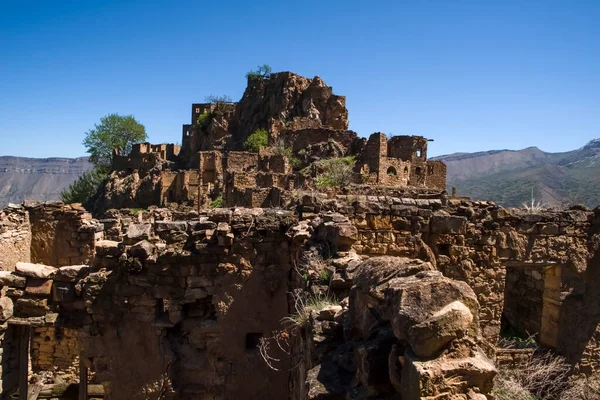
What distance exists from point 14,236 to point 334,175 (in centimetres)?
1303

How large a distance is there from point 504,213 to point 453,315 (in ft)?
20.0

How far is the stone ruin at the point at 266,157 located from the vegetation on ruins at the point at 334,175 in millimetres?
516

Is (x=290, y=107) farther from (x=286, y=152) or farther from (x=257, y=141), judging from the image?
(x=286, y=152)

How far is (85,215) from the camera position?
37.3 feet

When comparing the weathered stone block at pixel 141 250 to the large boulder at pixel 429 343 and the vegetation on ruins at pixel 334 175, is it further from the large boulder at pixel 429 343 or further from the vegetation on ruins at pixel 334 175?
the vegetation on ruins at pixel 334 175

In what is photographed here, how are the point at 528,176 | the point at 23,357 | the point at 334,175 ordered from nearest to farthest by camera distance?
the point at 23,357 < the point at 334,175 < the point at 528,176

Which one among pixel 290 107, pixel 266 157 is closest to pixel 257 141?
pixel 290 107

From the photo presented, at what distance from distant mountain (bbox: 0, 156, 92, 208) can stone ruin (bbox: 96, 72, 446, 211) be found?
10053cm

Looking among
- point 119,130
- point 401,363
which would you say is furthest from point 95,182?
point 401,363

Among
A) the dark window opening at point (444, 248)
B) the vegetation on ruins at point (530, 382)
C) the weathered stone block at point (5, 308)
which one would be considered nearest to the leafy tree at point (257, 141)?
the dark window opening at point (444, 248)

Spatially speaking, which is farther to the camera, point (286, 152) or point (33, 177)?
point (33, 177)

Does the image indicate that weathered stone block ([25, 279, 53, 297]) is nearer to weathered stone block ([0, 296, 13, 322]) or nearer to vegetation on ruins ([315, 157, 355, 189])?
weathered stone block ([0, 296, 13, 322])

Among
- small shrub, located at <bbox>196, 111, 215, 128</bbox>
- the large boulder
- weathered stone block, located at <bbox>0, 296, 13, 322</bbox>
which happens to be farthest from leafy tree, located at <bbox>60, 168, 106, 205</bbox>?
the large boulder

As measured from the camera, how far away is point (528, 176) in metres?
80.6
